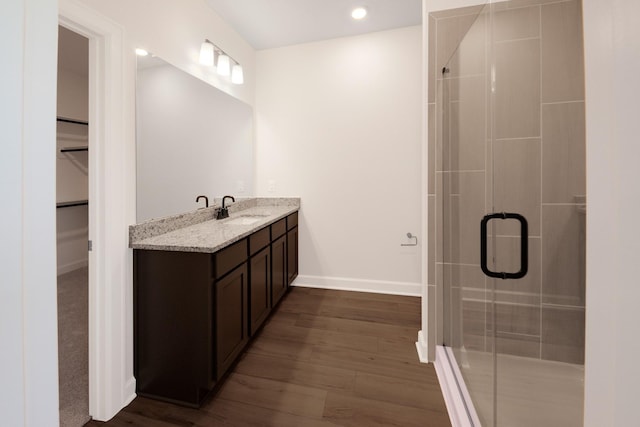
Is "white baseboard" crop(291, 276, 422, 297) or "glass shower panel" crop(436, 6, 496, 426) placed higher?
"glass shower panel" crop(436, 6, 496, 426)

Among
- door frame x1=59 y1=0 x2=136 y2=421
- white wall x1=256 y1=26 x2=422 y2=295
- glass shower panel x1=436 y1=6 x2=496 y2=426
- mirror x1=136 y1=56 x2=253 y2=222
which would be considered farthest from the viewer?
white wall x1=256 y1=26 x2=422 y2=295

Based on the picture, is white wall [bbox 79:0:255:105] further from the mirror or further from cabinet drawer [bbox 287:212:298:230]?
cabinet drawer [bbox 287:212:298:230]

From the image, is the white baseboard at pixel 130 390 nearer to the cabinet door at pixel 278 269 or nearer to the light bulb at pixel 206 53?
the cabinet door at pixel 278 269

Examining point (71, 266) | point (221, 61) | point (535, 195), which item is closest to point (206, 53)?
point (221, 61)

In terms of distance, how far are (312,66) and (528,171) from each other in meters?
2.43

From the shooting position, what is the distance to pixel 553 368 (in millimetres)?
1550

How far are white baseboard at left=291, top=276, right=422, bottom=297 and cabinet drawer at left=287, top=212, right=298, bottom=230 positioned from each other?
0.66m

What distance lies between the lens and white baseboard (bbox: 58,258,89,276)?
11.9ft

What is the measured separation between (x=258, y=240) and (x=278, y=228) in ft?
1.63

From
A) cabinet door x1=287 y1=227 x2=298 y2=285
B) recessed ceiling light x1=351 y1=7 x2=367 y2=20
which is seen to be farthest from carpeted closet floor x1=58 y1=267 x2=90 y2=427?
recessed ceiling light x1=351 y1=7 x2=367 y2=20

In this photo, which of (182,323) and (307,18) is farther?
(307,18)

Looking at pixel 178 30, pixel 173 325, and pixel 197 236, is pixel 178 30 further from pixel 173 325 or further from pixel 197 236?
pixel 173 325

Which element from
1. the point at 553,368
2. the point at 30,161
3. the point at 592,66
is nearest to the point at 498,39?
the point at 592,66

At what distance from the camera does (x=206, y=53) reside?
222 cm
